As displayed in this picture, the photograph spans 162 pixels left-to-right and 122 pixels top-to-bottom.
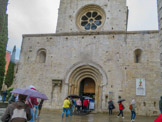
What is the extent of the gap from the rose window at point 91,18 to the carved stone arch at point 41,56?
505 centimetres

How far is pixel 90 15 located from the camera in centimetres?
1858

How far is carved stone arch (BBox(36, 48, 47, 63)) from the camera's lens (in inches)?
617

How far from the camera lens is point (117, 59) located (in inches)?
535

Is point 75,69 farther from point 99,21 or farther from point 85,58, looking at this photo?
point 99,21

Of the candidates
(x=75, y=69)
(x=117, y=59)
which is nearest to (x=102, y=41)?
(x=117, y=59)

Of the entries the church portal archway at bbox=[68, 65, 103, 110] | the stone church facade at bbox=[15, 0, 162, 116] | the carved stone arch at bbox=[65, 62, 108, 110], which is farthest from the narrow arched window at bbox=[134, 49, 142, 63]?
the church portal archway at bbox=[68, 65, 103, 110]

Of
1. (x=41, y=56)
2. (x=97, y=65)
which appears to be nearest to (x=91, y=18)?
(x=97, y=65)

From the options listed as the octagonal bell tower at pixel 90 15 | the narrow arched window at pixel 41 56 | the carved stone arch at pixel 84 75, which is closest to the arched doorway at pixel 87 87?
the carved stone arch at pixel 84 75

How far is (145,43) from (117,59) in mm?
2660

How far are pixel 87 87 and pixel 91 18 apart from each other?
7.87 meters

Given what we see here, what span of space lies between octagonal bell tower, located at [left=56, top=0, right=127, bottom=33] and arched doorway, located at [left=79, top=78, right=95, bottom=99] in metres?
5.59

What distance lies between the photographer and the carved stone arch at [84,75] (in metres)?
13.6

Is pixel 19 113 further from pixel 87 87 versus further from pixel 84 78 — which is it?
pixel 87 87

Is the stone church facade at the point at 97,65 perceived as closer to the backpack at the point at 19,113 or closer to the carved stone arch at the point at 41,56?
the carved stone arch at the point at 41,56
